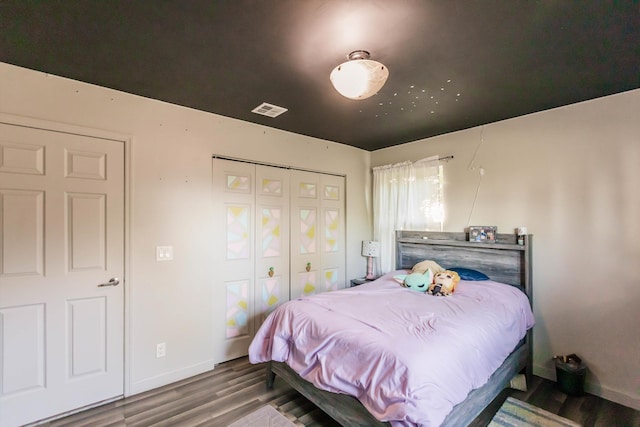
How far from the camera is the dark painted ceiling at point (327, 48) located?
1.51 metres

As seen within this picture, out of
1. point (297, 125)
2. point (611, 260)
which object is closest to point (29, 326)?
point (297, 125)

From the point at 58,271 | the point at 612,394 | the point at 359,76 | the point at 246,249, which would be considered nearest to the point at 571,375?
the point at 612,394

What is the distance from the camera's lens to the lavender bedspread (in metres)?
1.54

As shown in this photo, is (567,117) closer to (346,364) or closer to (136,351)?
(346,364)

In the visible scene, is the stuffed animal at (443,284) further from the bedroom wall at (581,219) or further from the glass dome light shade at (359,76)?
the glass dome light shade at (359,76)

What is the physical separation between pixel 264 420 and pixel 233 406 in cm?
35

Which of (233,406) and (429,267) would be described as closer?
(233,406)

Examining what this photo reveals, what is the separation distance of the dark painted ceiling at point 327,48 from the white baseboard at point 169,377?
246 centimetres

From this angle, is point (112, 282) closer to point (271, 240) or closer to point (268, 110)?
point (271, 240)

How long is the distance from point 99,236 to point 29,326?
739 mm

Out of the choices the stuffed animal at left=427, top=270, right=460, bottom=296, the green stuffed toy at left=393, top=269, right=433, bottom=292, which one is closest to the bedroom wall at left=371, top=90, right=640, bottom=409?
the stuffed animal at left=427, top=270, right=460, bottom=296

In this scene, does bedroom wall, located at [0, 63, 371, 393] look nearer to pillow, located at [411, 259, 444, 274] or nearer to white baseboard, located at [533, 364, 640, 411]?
pillow, located at [411, 259, 444, 274]

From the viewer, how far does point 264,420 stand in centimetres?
212

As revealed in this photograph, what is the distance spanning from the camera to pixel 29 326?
211 cm
